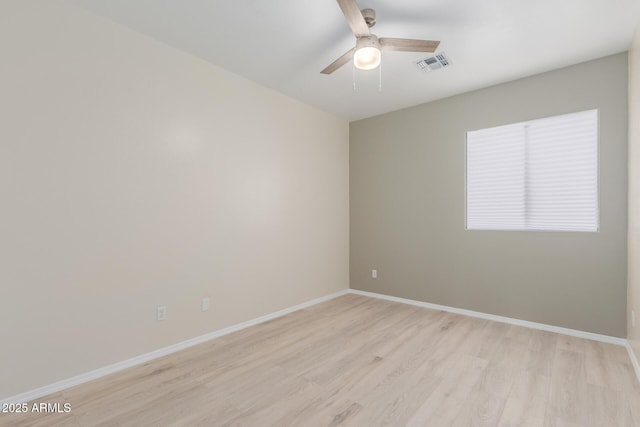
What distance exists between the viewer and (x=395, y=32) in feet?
8.15

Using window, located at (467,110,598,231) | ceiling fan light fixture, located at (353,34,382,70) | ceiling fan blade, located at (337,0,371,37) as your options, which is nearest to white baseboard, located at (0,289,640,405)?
window, located at (467,110,598,231)

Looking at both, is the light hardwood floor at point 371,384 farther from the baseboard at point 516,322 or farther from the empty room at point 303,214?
the baseboard at point 516,322

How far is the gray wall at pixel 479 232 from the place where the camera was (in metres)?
2.83

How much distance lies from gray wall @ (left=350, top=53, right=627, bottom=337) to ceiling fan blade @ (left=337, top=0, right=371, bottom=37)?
7.22 ft

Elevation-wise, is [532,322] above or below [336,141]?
below

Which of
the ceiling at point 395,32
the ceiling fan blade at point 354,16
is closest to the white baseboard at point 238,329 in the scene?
the ceiling at point 395,32

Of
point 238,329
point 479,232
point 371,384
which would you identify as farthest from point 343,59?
point 238,329

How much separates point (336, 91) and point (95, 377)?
3.56 metres

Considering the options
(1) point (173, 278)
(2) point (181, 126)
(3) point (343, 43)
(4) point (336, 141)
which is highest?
(3) point (343, 43)

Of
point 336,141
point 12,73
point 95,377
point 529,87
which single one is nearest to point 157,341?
point 95,377

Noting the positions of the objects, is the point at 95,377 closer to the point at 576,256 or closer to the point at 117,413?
the point at 117,413

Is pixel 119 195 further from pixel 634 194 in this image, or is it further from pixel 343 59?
pixel 634 194

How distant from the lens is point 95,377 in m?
2.23

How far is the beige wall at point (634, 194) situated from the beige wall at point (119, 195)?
324 centimetres
